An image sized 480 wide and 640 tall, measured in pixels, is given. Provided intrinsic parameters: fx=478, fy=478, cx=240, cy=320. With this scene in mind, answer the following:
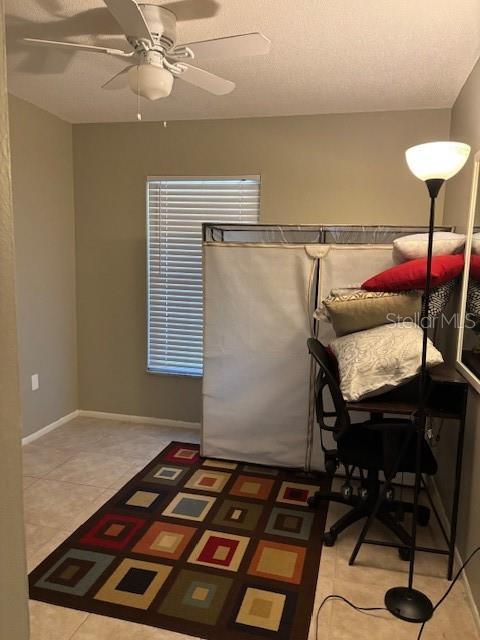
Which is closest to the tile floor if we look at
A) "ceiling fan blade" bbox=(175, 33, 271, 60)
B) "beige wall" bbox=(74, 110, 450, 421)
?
"beige wall" bbox=(74, 110, 450, 421)

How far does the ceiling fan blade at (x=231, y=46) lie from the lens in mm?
1939

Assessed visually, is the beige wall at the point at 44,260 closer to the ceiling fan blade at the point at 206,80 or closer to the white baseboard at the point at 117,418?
the white baseboard at the point at 117,418

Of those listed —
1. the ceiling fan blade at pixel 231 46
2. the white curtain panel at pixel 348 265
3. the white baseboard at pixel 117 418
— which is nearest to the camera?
the ceiling fan blade at pixel 231 46

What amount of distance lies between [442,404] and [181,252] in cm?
242

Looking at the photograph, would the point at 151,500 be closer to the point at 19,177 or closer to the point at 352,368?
the point at 352,368

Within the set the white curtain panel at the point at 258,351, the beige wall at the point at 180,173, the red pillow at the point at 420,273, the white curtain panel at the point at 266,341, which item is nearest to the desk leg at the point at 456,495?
the red pillow at the point at 420,273

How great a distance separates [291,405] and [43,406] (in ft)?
6.77

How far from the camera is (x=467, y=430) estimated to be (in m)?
2.36

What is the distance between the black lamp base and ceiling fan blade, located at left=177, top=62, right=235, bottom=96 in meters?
2.53

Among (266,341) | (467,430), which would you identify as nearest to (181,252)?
(266,341)

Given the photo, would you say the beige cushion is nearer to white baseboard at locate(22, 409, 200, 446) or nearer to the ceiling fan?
the ceiling fan

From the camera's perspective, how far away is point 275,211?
12.3 ft

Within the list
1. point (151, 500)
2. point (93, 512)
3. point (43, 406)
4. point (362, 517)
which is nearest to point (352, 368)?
point (362, 517)

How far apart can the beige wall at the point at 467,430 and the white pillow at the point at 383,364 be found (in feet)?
1.05
